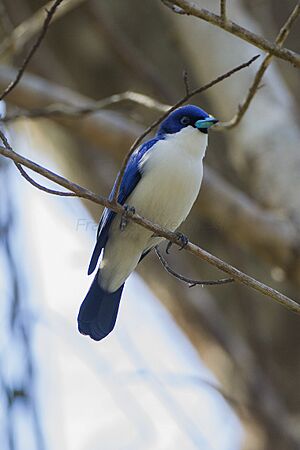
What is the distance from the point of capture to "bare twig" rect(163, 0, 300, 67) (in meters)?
3.00

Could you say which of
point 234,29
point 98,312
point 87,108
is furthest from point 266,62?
point 87,108

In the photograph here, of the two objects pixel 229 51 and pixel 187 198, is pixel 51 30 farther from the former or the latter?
pixel 187 198

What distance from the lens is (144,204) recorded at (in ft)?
13.2

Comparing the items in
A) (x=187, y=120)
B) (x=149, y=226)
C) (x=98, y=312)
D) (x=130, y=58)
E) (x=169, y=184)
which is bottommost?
(x=149, y=226)

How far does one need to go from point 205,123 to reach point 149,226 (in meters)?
1.19

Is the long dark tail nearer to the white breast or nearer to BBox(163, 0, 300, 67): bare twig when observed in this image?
the white breast

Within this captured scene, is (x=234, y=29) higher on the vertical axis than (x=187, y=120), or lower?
lower

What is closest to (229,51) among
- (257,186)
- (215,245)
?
(257,186)

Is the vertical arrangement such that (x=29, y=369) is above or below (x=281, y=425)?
below

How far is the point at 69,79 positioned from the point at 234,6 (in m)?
1.98

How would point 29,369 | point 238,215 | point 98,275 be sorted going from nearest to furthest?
point 29,369
point 98,275
point 238,215

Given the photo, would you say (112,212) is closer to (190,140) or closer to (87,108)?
(190,140)

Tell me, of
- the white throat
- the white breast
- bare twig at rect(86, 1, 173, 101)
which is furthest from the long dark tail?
bare twig at rect(86, 1, 173, 101)

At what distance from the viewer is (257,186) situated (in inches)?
229
